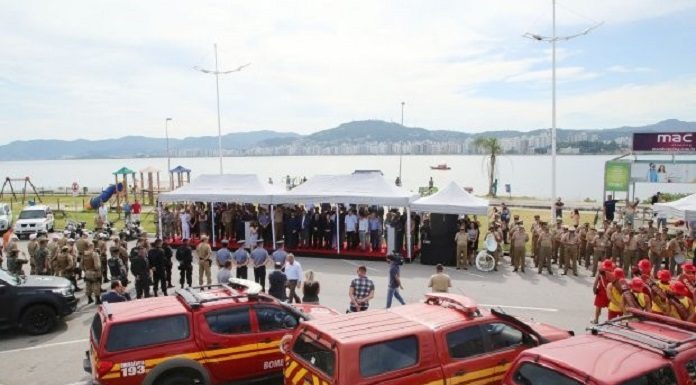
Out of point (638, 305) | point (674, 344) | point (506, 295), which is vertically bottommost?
point (506, 295)

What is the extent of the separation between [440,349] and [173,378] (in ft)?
11.8

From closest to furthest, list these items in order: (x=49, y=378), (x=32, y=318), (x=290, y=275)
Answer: (x=49, y=378) < (x=32, y=318) < (x=290, y=275)

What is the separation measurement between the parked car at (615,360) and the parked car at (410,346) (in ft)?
2.82

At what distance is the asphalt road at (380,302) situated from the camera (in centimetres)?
942

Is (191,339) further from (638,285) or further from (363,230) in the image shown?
(363,230)

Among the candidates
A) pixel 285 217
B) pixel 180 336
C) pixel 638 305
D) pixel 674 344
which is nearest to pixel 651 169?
pixel 285 217

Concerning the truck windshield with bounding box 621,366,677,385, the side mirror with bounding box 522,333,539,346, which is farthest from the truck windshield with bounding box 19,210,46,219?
the truck windshield with bounding box 621,366,677,385

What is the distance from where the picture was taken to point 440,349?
21.2ft

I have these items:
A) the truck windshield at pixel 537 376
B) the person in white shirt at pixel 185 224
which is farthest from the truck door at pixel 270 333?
the person in white shirt at pixel 185 224

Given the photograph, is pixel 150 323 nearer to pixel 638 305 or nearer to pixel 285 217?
pixel 638 305

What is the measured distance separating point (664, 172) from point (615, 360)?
24.8 meters

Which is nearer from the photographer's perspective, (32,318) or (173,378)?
(173,378)

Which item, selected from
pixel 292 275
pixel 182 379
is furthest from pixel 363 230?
pixel 182 379

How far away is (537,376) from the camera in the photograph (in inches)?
218
